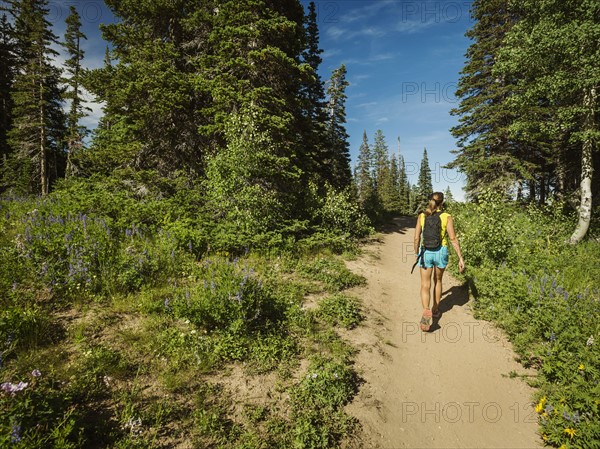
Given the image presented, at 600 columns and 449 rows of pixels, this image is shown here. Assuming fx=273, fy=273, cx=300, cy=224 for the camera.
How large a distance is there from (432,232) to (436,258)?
0.60m

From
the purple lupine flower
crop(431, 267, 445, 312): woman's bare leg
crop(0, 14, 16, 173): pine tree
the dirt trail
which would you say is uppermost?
crop(0, 14, 16, 173): pine tree

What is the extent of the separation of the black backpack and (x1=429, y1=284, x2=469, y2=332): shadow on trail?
1.95 m

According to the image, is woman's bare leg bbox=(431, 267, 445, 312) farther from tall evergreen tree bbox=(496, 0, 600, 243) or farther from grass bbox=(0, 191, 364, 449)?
tall evergreen tree bbox=(496, 0, 600, 243)

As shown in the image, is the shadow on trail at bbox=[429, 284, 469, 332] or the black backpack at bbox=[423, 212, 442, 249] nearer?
A: the black backpack at bbox=[423, 212, 442, 249]

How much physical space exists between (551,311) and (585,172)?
32.0 feet

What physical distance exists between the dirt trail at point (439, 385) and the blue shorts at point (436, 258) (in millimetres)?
1508

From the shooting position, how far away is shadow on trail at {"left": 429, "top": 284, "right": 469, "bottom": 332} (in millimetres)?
6637

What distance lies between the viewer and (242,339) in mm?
4723

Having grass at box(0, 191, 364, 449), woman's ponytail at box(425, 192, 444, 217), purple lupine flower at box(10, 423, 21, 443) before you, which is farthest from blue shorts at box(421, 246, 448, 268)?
purple lupine flower at box(10, 423, 21, 443)

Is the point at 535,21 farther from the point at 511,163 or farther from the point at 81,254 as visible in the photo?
the point at 81,254

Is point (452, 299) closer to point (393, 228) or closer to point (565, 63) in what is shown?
point (565, 63)

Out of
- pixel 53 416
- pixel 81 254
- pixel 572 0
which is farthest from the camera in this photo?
pixel 572 0

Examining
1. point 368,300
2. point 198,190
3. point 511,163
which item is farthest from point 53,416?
point 511,163

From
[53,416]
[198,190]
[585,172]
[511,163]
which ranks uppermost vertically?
[511,163]
